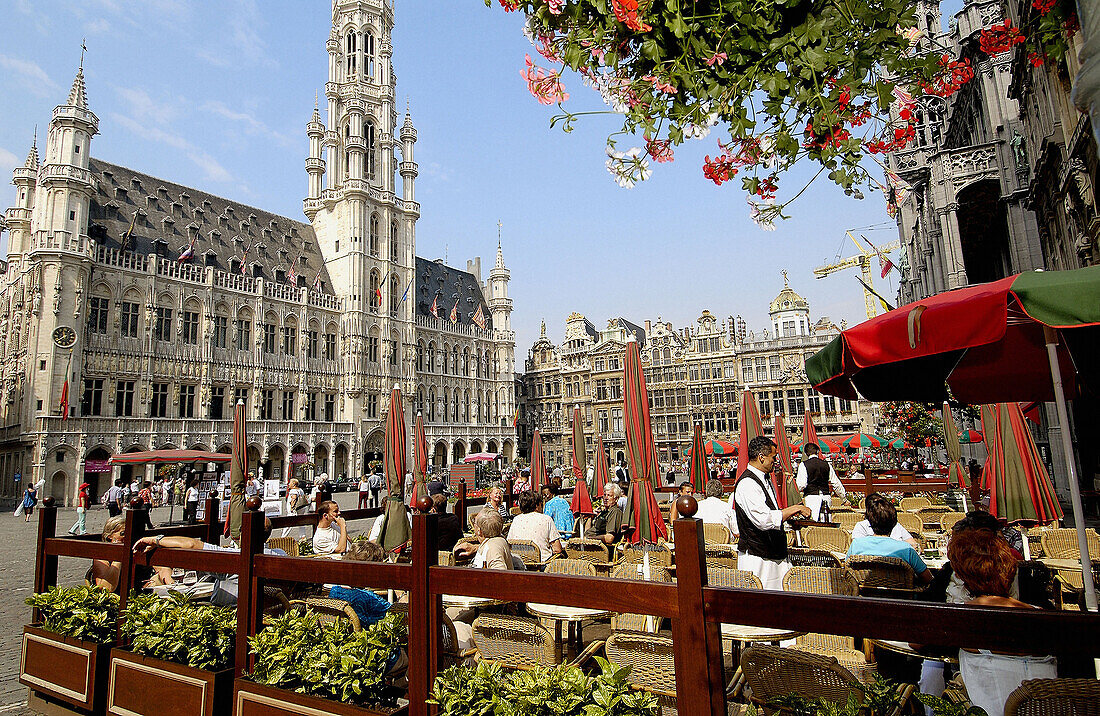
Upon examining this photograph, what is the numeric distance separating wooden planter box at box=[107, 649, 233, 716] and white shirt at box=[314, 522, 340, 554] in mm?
3534

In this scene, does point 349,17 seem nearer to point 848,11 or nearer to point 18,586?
point 18,586

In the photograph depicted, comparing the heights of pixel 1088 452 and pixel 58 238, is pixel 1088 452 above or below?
below

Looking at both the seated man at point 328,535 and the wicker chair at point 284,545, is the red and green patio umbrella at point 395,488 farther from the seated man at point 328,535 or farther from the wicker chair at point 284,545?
the wicker chair at point 284,545

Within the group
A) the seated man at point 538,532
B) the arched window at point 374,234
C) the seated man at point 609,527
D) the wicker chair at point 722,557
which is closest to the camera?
the wicker chair at point 722,557

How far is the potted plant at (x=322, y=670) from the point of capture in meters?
3.51

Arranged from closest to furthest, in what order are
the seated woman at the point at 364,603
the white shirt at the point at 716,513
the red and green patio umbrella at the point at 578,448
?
the seated woman at the point at 364,603
the white shirt at the point at 716,513
the red and green patio umbrella at the point at 578,448

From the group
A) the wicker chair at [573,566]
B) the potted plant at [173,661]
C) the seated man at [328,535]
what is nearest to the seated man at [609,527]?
the wicker chair at [573,566]

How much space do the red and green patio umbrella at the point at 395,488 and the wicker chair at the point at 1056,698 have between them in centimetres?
755

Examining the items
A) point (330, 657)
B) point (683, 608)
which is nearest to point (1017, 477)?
point (683, 608)

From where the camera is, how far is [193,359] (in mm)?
38219

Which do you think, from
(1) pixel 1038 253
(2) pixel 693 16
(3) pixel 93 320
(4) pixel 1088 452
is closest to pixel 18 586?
(2) pixel 693 16

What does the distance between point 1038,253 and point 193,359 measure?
41.3 metres

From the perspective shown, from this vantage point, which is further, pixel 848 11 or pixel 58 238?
pixel 58 238

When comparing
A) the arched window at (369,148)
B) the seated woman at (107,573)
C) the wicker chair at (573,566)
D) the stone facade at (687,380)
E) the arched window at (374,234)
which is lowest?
the wicker chair at (573,566)
